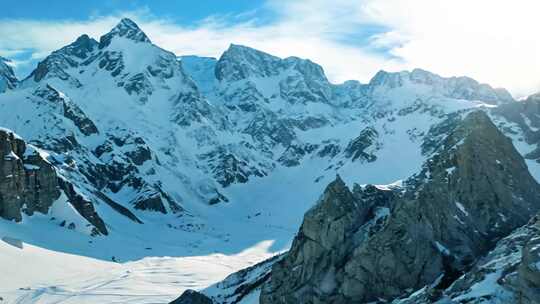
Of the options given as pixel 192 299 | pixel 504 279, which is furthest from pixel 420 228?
pixel 192 299

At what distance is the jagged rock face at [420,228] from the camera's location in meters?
71.5

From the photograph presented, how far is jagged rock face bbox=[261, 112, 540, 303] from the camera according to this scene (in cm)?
7150

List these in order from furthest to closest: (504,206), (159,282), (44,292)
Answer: (159,282)
(44,292)
(504,206)

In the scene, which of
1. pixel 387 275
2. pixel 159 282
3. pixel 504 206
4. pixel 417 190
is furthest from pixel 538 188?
pixel 159 282

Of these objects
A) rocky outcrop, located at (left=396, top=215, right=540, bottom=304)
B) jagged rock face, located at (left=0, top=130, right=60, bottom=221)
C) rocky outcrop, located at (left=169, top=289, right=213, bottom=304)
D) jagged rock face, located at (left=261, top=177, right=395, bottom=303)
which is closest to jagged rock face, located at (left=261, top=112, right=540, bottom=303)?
jagged rock face, located at (left=261, top=177, right=395, bottom=303)

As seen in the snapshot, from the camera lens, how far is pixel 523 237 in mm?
60281

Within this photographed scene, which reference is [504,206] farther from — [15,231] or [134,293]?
[15,231]

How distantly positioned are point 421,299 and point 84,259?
126862mm

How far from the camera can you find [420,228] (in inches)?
2869

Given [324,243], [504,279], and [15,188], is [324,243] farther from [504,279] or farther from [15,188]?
[15,188]

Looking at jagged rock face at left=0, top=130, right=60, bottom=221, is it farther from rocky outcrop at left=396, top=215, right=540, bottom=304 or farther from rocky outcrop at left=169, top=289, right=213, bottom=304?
rocky outcrop at left=396, top=215, right=540, bottom=304

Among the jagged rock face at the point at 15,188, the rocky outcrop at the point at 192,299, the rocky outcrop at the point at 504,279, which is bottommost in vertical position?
the rocky outcrop at the point at 504,279

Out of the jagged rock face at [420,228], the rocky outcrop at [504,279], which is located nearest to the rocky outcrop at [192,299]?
the jagged rock face at [420,228]

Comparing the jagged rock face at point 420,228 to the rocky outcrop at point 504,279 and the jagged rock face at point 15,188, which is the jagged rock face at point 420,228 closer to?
the rocky outcrop at point 504,279
